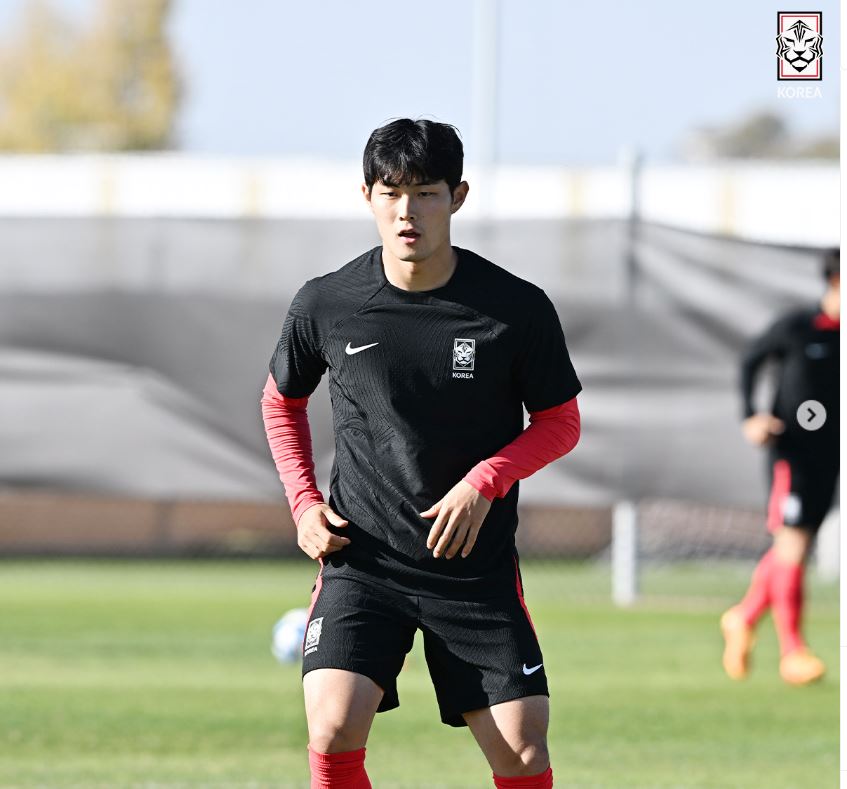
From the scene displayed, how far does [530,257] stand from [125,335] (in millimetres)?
3045

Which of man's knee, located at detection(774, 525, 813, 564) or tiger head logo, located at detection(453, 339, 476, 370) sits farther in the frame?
man's knee, located at detection(774, 525, 813, 564)

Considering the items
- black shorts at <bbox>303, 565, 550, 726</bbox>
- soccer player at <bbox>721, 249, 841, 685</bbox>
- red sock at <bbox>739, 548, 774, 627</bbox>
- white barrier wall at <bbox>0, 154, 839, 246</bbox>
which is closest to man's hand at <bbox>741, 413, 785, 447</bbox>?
soccer player at <bbox>721, 249, 841, 685</bbox>

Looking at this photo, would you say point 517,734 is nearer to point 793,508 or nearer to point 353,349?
point 353,349

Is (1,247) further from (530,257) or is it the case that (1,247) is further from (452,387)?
(452,387)

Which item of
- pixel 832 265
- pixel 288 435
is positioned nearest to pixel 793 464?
pixel 832 265

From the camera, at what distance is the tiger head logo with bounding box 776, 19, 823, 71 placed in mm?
5363

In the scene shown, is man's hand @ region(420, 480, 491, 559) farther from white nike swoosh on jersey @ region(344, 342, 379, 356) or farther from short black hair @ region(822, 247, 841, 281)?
short black hair @ region(822, 247, 841, 281)

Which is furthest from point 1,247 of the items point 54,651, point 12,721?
point 12,721

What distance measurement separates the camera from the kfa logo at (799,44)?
209 inches

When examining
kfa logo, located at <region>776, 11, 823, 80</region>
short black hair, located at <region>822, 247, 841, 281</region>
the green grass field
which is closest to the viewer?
kfa logo, located at <region>776, 11, 823, 80</region>

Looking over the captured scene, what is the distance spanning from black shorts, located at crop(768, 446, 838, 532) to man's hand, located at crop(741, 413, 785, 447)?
0.12 meters

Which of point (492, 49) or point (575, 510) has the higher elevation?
point (492, 49)

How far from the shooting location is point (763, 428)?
9.74 meters

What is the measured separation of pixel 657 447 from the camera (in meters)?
12.9
